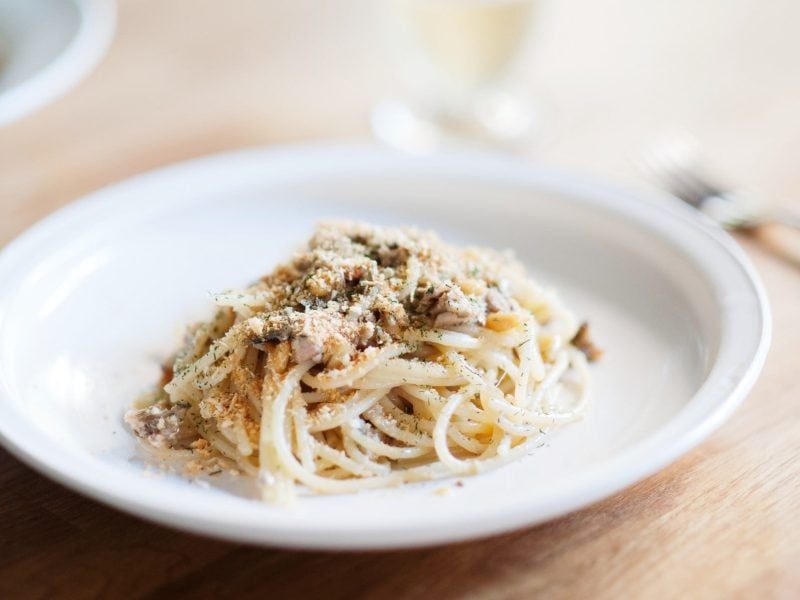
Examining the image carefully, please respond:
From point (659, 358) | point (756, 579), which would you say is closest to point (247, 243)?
point (659, 358)

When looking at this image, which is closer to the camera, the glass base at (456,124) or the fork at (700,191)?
the fork at (700,191)

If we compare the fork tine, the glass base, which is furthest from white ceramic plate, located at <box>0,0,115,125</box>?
the fork tine

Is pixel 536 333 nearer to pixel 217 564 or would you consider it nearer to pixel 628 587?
pixel 628 587

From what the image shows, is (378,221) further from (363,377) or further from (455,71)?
(455,71)

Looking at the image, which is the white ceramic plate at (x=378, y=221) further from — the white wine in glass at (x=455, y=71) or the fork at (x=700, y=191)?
the white wine in glass at (x=455, y=71)

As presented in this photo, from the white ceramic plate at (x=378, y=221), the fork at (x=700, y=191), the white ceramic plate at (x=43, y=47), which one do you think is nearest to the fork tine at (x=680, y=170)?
the fork at (x=700, y=191)

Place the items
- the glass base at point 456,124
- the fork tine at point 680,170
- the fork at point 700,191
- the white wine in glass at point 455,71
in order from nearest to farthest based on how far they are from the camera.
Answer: the fork at point 700,191 → the fork tine at point 680,170 → the white wine in glass at point 455,71 → the glass base at point 456,124

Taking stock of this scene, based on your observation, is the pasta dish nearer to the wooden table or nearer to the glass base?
the wooden table
